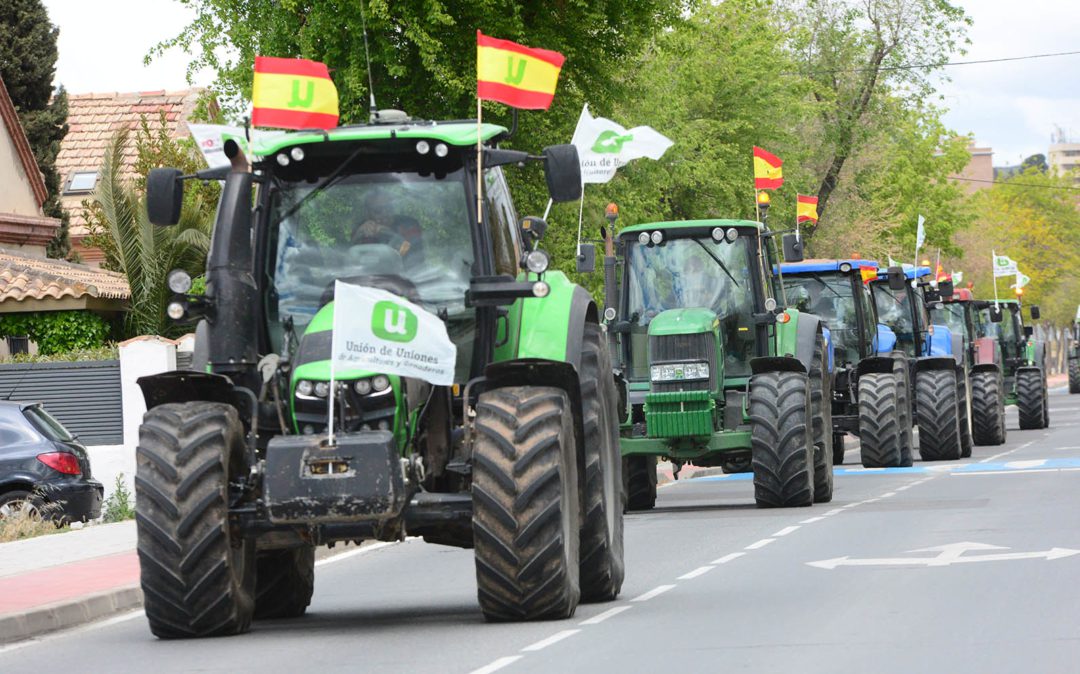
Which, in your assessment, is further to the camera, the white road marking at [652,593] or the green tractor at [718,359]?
the green tractor at [718,359]

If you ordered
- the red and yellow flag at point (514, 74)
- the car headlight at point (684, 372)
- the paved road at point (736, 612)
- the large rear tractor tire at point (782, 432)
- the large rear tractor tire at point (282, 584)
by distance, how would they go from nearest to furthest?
the paved road at point (736, 612)
the large rear tractor tire at point (282, 584)
the red and yellow flag at point (514, 74)
the large rear tractor tire at point (782, 432)
the car headlight at point (684, 372)

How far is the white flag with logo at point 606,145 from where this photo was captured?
82.0 ft

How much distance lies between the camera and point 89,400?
25688 millimetres

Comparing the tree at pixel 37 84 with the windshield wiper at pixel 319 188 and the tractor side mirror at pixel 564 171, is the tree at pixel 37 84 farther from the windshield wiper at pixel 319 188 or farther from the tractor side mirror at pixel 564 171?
the tractor side mirror at pixel 564 171

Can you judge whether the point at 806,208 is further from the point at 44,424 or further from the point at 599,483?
the point at 599,483

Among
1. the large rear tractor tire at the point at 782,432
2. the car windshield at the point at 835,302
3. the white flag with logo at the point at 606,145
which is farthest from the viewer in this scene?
the car windshield at the point at 835,302

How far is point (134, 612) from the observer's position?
46.8ft

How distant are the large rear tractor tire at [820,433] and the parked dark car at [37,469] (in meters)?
7.75

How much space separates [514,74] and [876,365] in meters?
14.5

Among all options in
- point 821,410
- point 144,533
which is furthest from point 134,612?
point 821,410

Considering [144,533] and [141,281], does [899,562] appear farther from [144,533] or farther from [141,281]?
[141,281]

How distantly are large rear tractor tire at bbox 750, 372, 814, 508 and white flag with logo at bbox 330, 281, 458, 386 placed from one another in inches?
369

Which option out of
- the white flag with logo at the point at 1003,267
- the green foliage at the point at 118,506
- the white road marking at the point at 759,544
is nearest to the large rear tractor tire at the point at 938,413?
the green foliage at the point at 118,506

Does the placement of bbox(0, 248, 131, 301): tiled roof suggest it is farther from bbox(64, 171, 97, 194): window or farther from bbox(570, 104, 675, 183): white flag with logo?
bbox(64, 171, 97, 194): window
